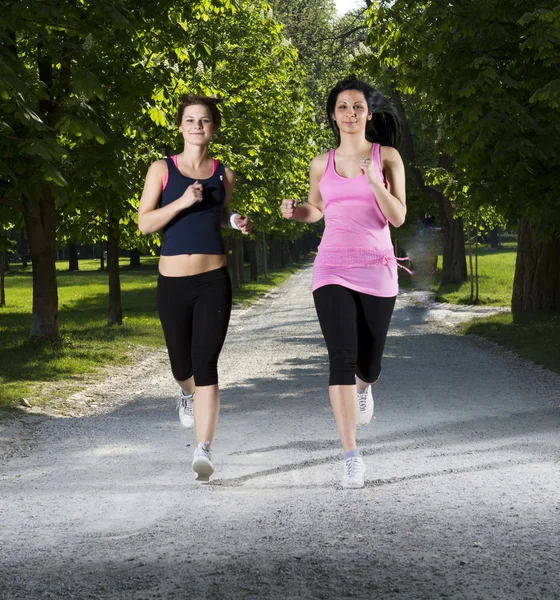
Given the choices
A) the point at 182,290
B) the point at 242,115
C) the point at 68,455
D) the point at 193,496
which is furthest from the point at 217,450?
the point at 242,115

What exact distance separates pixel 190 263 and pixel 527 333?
13995 millimetres

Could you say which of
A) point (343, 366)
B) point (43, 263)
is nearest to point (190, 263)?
point (343, 366)

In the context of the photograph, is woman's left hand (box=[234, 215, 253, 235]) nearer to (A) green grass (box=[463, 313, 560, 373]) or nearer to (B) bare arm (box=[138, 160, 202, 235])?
(B) bare arm (box=[138, 160, 202, 235])

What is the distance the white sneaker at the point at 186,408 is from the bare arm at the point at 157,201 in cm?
127

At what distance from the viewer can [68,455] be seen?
857cm

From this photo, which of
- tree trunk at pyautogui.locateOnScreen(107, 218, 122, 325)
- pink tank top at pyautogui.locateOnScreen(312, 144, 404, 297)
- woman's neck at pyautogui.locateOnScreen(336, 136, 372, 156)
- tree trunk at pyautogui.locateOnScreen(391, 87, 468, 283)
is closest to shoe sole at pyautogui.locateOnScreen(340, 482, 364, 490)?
pink tank top at pyautogui.locateOnScreen(312, 144, 404, 297)

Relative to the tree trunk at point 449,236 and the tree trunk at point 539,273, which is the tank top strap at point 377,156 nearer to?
the tree trunk at point 539,273

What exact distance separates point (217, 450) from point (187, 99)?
10.7 feet

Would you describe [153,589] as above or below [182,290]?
below

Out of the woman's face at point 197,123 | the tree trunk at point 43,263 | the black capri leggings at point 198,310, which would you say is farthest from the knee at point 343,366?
the tree trunk at point 43,263

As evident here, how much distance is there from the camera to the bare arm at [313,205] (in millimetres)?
5952

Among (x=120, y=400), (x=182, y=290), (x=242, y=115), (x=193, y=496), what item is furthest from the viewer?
(x=242, y=115)

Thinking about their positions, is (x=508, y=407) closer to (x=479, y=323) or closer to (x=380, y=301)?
(x=380, y=301)

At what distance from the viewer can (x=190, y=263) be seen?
19.6 ft
